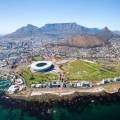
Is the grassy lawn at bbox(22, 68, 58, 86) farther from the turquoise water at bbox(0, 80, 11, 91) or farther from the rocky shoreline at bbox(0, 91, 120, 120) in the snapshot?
the rocky shoreline at bbox(0, 91, 120, 120)

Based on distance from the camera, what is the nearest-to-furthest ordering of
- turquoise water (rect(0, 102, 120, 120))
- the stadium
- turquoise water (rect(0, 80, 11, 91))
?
turquoise water (rect(0, 102, 120, 120))
turquoise water (rect(0, 80, 11, 91))
the stadium

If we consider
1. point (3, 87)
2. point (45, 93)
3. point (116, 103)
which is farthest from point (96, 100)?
point (3, 87)

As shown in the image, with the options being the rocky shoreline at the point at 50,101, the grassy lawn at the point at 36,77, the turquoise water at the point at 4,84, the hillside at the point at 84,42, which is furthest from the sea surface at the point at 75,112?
the hillside at the point at 84,42

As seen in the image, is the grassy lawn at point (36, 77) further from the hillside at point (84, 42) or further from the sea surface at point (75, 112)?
the hillside at point (84, 42)

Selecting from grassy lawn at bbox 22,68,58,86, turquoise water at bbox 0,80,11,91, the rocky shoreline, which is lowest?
turquoise water at bbox 0,80,11,91

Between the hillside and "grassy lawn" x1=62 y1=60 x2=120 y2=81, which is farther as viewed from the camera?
the hillside

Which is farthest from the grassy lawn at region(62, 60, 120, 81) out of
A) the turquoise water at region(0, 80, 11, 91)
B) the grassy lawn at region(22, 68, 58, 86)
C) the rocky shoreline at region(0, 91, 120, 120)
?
the turquoise water at region(0, 80, 11, 91)

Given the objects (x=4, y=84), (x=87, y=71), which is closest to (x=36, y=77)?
(x=4, y=84)

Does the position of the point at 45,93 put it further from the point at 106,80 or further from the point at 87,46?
the point at 87,46
